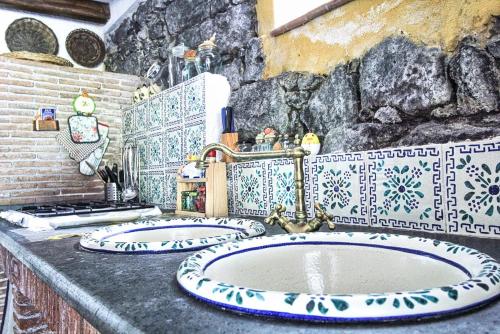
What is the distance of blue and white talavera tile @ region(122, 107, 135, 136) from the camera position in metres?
2.67

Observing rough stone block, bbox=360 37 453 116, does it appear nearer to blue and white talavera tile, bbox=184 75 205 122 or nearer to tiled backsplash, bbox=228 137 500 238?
tiled backsplash, bbox=228 137 500 238

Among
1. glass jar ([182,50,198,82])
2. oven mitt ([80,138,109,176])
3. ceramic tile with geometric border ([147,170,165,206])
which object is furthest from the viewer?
oven mitt ([80,138,109,176])

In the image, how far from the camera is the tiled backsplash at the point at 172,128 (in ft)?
5.98

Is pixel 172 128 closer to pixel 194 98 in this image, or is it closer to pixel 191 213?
pixel 194 98

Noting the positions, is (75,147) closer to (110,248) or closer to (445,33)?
(110,248)

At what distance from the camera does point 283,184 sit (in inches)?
55.1

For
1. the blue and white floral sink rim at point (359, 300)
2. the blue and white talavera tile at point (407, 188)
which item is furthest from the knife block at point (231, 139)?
the blue and white floral sink rim at point (359, 300)

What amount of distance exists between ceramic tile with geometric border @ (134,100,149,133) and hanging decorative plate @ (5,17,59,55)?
1373mm

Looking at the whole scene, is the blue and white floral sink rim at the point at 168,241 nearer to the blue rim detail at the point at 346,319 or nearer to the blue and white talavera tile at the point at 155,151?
the blue rim detail at the point at 346,319

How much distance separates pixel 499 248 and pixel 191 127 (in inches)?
56.9

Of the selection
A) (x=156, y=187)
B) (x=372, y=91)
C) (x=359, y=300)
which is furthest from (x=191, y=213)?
(x=359, y=300)

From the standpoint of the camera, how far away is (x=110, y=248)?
0.91 meters

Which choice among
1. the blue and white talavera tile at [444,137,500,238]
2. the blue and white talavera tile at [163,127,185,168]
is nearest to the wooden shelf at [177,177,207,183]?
the blue and white talavera tile at [163,127,185,168]

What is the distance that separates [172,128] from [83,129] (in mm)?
988
